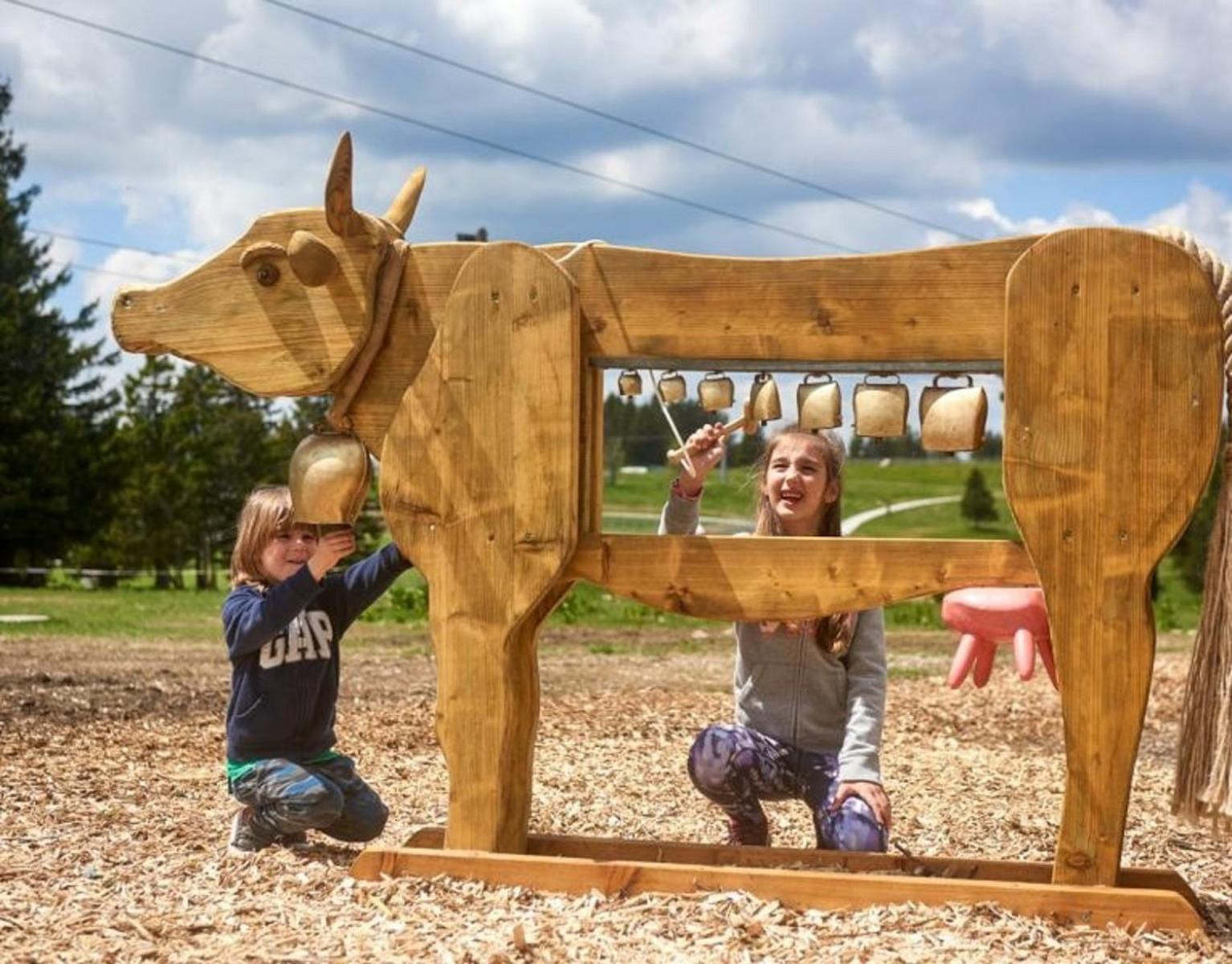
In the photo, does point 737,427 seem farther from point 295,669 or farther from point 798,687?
point 295,669

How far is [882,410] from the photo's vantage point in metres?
3.94

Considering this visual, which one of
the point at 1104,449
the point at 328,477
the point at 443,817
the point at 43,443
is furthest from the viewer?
the point at 43,443

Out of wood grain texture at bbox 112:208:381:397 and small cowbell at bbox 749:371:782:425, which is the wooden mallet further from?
wood grain texture at bbox 112:208:381:397

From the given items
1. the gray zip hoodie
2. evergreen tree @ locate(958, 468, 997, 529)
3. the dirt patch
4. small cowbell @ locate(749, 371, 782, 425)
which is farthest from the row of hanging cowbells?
evergreen tree @ locate(958, 468, 997, 529)

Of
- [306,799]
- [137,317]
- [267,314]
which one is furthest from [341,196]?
[306,799]

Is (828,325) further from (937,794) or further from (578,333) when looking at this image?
(937,794)

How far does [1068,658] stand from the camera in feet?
12.4

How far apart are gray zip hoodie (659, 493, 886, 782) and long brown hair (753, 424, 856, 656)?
32mm

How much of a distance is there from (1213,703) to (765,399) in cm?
166

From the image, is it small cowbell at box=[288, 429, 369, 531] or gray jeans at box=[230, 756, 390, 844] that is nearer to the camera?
small cowbell at box=[288, 429, 369, 531]

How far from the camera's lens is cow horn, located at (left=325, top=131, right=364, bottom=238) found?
3.90 metres

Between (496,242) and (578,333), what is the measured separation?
327mm

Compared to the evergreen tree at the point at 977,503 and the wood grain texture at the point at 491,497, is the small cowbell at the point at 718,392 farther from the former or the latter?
the evergreen tree at the point at 977,503

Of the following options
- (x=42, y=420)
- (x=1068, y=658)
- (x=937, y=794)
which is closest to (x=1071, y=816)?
(x=1068, y=658)
